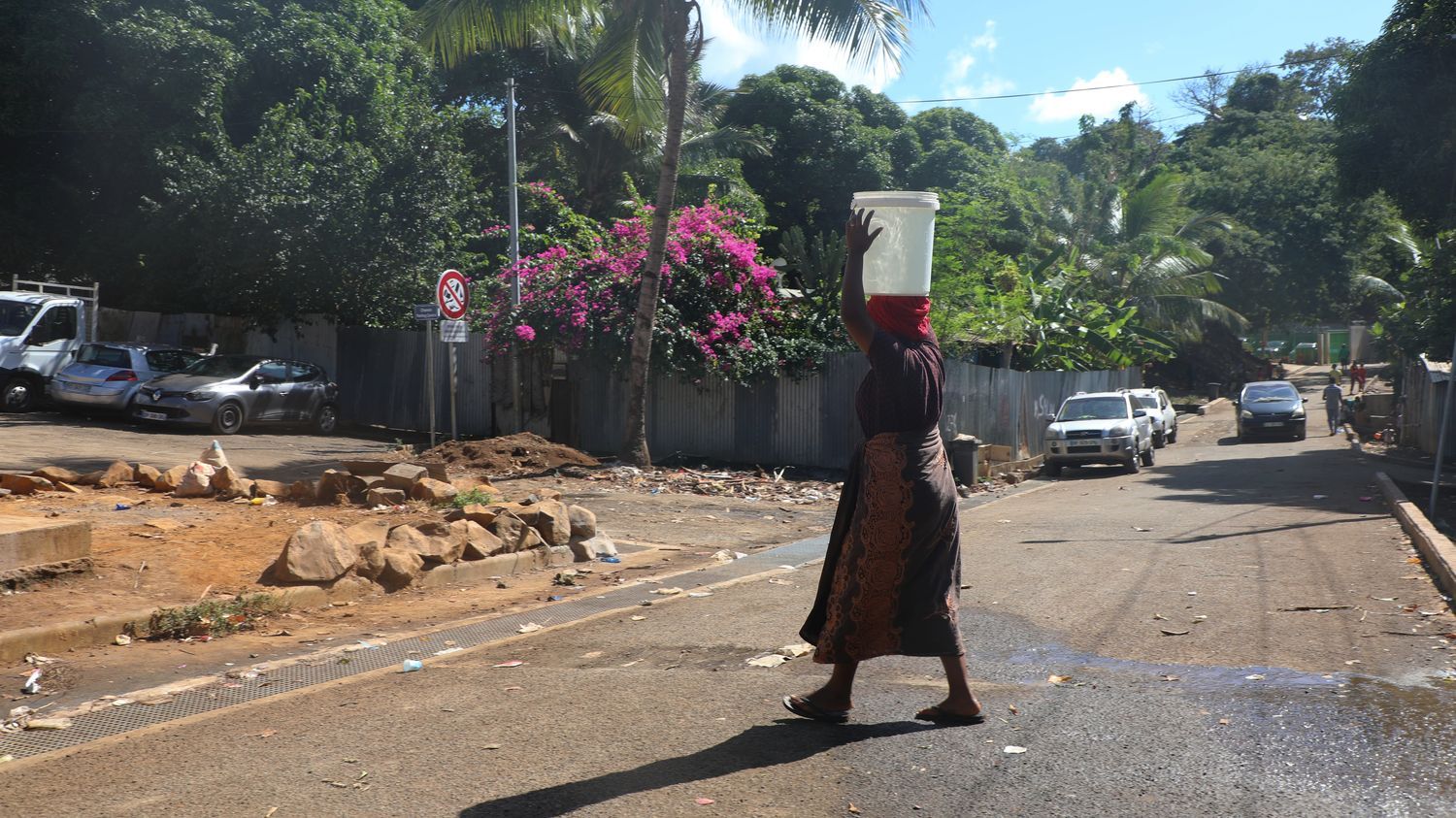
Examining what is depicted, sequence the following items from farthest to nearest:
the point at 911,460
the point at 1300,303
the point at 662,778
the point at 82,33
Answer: the point at 1300,303
the point at 82,33
the point at 911,460
the point at 662,778

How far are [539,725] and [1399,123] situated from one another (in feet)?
71.5

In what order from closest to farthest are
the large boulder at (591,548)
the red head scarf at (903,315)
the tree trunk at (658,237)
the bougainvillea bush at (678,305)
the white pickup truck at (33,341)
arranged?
1. the red head scarf at (903,315)
2. the large boulder at (591,548)
3. the tree trunk at (658,237)
4. the bougainvillea bush at (678,305)
5. the white pickup truck at (33,341)

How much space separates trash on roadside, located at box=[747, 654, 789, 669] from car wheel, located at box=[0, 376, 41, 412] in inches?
828

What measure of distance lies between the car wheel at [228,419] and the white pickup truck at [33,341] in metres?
4.13

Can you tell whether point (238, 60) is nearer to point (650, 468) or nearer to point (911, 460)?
point (650, 468)

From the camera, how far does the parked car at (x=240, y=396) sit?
20859 millimetres

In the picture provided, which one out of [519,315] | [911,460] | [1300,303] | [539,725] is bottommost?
[539,725]

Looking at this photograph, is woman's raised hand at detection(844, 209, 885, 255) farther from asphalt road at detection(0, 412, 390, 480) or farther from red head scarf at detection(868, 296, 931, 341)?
asphalt road at detection(0, 412, 390, 480)

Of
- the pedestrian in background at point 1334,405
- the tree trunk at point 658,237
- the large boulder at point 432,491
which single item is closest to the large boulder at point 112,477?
the large boulder at point 432,491

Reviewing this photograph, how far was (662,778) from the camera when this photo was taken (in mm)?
4328

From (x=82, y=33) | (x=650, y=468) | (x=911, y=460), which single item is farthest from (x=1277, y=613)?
(x=82, y=33)

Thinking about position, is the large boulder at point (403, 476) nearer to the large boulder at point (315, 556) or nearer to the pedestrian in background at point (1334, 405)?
the large boulder at point (315, 556)

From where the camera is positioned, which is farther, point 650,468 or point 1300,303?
point 1300,303

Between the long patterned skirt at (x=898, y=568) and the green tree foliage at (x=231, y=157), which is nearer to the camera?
the long patterned skirt at (x=898, y=568)
